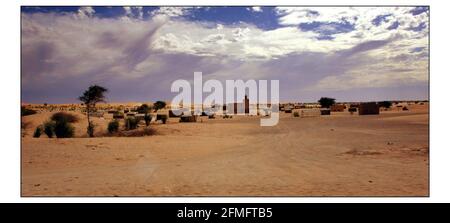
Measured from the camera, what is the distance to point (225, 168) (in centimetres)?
1078

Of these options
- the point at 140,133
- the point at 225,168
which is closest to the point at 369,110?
the point at 140,133

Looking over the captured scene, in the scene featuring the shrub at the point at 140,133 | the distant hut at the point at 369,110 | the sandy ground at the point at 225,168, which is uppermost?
the distant hut at the point at 369,110

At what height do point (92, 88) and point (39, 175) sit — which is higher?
point (92, 88)

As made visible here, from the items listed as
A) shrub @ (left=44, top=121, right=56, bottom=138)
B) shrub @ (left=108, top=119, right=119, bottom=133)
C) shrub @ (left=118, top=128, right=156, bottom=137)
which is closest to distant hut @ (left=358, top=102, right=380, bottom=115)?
shrub @ (left=118, top=128, right=156, bottom=137)

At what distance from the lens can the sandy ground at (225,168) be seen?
848cm

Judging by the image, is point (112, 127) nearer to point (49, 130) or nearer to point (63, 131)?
point (63, 131)

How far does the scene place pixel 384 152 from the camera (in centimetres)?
1338

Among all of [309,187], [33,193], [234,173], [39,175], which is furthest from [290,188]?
[39,175]

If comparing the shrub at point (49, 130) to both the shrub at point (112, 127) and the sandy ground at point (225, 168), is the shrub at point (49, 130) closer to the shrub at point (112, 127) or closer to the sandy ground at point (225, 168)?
the shrub at point (112, 127)

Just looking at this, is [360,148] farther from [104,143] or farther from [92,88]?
[92,88]

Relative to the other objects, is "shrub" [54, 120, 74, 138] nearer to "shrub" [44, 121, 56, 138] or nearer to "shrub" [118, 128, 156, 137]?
"shrub" [44, 121, 56, 138]

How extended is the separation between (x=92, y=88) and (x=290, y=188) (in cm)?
2030

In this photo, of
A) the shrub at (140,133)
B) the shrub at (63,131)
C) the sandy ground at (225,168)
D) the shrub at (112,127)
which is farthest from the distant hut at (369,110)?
the shrub at (63,131)

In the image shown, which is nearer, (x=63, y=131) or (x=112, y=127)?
(x=63, y=131)
